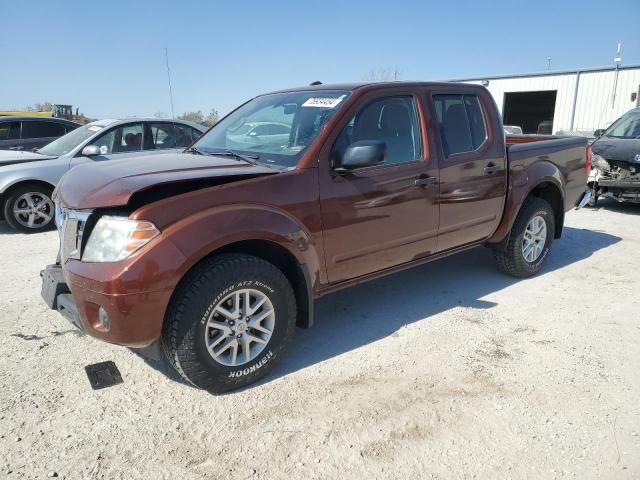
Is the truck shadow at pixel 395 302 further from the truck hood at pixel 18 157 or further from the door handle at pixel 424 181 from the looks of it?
the truck hood at pixel 18 157

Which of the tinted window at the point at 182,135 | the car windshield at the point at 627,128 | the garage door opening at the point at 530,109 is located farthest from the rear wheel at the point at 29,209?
the garage door opening at the point at 530,109

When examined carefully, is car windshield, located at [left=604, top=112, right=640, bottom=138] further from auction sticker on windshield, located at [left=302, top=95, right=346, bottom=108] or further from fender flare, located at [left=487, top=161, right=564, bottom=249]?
auction sticker on windshield, located at [left=302, top=95, right=346, bottom=108]

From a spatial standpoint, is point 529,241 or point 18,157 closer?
point 529,241

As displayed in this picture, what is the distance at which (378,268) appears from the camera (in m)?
3.78

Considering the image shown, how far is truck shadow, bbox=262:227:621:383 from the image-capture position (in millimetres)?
3678

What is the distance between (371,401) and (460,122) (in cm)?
254

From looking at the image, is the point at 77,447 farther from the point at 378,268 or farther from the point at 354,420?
the point at 378,268

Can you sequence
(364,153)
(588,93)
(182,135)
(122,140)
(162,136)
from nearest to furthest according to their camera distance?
1. (364,153)
2. (122,140)
3. (162,136)
4. (182,135)
5. (588,93)

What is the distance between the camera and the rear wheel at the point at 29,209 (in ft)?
23.1

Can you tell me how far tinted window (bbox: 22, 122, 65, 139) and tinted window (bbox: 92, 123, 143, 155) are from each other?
299 centimetres

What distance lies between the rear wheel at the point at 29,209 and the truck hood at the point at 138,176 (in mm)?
4417

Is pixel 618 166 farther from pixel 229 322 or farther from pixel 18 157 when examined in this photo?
pixel 18 157

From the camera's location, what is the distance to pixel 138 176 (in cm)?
288

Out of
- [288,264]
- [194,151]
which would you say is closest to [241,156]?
[194,151]
